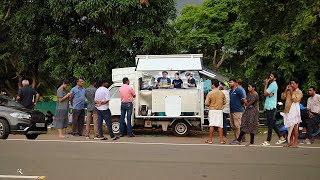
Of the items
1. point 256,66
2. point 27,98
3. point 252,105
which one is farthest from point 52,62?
point 252,105

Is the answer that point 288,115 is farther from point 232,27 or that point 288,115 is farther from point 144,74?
point 232,27

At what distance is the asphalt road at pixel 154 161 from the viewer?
763cm

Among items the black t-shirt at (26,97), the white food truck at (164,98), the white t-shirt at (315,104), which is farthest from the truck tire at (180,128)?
the black t-shirt at (26,97)

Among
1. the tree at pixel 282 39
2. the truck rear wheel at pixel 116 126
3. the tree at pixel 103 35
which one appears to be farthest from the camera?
the tree at pixel 103 35

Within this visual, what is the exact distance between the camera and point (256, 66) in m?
21.3

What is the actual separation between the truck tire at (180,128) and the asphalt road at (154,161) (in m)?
4.13

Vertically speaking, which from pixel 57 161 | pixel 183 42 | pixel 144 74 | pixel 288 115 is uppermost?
pixel 183 42

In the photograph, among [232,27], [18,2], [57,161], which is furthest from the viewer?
[232,27]

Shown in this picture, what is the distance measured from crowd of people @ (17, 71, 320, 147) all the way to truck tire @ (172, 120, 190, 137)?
4.37 feet

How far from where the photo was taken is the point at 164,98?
1545 centimetres

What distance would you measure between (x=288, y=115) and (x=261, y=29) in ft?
33.0

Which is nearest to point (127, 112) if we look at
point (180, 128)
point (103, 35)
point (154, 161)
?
point (180, 128)

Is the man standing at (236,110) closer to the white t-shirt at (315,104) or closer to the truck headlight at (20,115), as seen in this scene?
the white t-shirt at (315,104)

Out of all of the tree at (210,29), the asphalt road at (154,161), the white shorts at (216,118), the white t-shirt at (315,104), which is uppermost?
the tree at (210,29)
